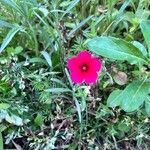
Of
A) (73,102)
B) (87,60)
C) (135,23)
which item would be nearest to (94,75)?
(87,60)

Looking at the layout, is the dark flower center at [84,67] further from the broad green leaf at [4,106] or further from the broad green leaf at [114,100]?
the broad green leaf at [4,106]

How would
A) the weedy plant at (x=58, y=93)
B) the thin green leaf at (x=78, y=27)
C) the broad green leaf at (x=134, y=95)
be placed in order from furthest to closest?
the thin green leaf at (x=78, y=27) → the weedy plant at (x=58, y=93) → the broad green leaf at (x=134, y=95)

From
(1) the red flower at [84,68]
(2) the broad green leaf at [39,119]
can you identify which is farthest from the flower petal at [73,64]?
(2) the broad green leaf at [39,119]

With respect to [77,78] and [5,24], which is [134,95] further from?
[5,24]

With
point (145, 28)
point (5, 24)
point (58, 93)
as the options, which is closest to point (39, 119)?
point (58, 93)

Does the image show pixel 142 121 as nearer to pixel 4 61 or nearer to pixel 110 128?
pixel 110 128
